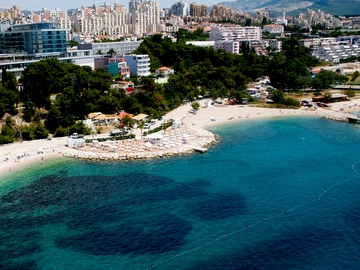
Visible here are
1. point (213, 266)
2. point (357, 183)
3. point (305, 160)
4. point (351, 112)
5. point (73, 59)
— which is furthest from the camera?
point (73, 59)

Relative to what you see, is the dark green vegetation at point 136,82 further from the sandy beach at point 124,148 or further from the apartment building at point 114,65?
the apartment building at point 114,65

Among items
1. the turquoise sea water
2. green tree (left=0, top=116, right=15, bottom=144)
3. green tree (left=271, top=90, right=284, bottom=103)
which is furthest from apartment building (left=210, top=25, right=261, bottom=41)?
the turquoise sea water

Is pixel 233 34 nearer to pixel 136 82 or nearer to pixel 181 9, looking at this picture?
pixel 136 82

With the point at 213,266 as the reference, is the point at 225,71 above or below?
above

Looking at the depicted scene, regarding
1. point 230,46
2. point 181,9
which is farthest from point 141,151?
point 181,9

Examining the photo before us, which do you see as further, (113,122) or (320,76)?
(320,76)

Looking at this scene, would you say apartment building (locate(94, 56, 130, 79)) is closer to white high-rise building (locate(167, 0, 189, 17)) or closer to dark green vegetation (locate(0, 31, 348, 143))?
dark green vegetation (locate(0, 31, 348, 143))

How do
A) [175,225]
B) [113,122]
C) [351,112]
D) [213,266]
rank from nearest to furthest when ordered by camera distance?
1. [213,266]
2. [175,225]
3. [113,122]
4. [351,112]

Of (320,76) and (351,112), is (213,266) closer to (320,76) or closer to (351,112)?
(351,112)

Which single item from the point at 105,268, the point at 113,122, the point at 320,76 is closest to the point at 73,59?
the point at 113,122
